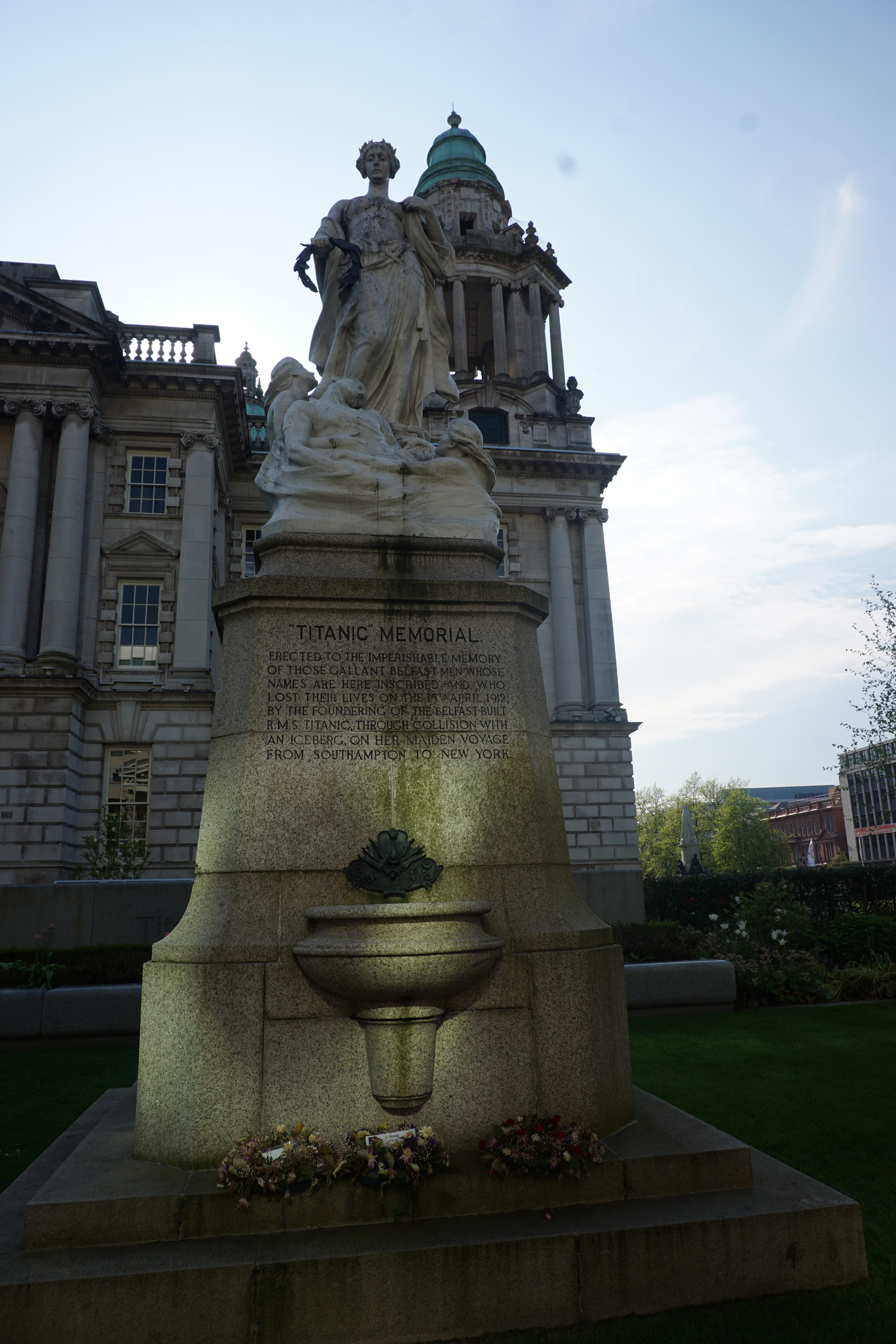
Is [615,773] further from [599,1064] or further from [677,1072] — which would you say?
[599,1064]

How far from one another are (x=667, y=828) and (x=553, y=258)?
6015cm

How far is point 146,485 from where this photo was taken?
35.6 m

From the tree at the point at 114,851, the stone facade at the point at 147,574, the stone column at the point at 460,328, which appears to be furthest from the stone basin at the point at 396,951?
the stone column at the point at 460,328

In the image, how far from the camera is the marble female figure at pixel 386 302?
28.0 feet

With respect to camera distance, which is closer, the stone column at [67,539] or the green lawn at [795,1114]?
the green lawn at [795,1114]

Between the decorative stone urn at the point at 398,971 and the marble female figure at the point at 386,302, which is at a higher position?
the marble female figure at the point at 386,302

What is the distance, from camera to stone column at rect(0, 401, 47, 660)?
31125 mm

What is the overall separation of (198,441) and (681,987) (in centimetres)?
3062

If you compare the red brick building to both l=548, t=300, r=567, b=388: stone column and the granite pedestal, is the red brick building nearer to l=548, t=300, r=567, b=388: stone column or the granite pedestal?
l=548, t=300, r=567, b=388: stone column

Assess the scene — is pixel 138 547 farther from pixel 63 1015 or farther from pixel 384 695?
pixel 384 695

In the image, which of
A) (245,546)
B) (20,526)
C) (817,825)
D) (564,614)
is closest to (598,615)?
(564,614)

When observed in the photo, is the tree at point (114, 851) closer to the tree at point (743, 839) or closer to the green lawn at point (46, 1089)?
the green lawn at point (46, 1089)

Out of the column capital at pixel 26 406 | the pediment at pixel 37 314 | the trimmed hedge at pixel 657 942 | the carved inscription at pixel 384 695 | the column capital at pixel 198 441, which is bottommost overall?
the trimmed hedge at pixel 657 942

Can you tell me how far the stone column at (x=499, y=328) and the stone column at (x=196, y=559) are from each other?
20.6 metres
